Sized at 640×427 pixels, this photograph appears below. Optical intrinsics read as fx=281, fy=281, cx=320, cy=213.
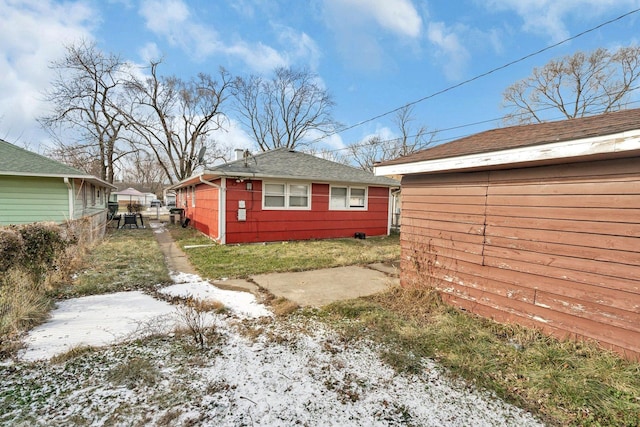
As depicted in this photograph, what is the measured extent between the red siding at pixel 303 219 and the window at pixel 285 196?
0.60 feet

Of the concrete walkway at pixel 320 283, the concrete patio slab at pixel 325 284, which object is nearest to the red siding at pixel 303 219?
the concrete walkway at pixel 320 283

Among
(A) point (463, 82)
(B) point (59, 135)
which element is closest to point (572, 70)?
(A) point (463, 82)

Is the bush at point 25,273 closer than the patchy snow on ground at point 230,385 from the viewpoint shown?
No

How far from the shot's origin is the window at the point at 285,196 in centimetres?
966

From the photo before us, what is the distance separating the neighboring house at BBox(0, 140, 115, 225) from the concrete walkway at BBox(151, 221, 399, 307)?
5366mm

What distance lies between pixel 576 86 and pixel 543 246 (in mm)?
22739

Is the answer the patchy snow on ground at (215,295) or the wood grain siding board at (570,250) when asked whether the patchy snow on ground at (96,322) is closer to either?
the patchy snow on ground at (215,295)

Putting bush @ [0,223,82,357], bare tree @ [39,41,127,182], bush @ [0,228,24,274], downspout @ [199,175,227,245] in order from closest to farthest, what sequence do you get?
bush @ [0,223,82,357] < bush @ [0,228,24,274] < downspout @ [199,175,227,245] < bare tree @ [39,41,127,182]

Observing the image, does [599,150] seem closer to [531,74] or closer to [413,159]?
[413,159]

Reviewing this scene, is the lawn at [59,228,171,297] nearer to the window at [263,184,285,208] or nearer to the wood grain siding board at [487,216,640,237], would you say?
the window at [263,184,285,208]

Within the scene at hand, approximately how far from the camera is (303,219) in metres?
10.3

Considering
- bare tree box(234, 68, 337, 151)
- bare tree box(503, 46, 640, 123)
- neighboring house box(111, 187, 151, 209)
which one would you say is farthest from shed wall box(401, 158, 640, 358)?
bare tree box(234, 68, 337, 151)

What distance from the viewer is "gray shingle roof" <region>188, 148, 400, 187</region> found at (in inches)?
351

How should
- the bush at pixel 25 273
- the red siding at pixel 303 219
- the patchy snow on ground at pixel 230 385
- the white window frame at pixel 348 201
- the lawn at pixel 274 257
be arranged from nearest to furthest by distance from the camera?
the patchy snow on ground at pixel 230 385 < the bush at pixel 25 273 < the lawn at pixel 274 257 < the red siding at pixel 303 219 < the white window frame at pixel 348 201
